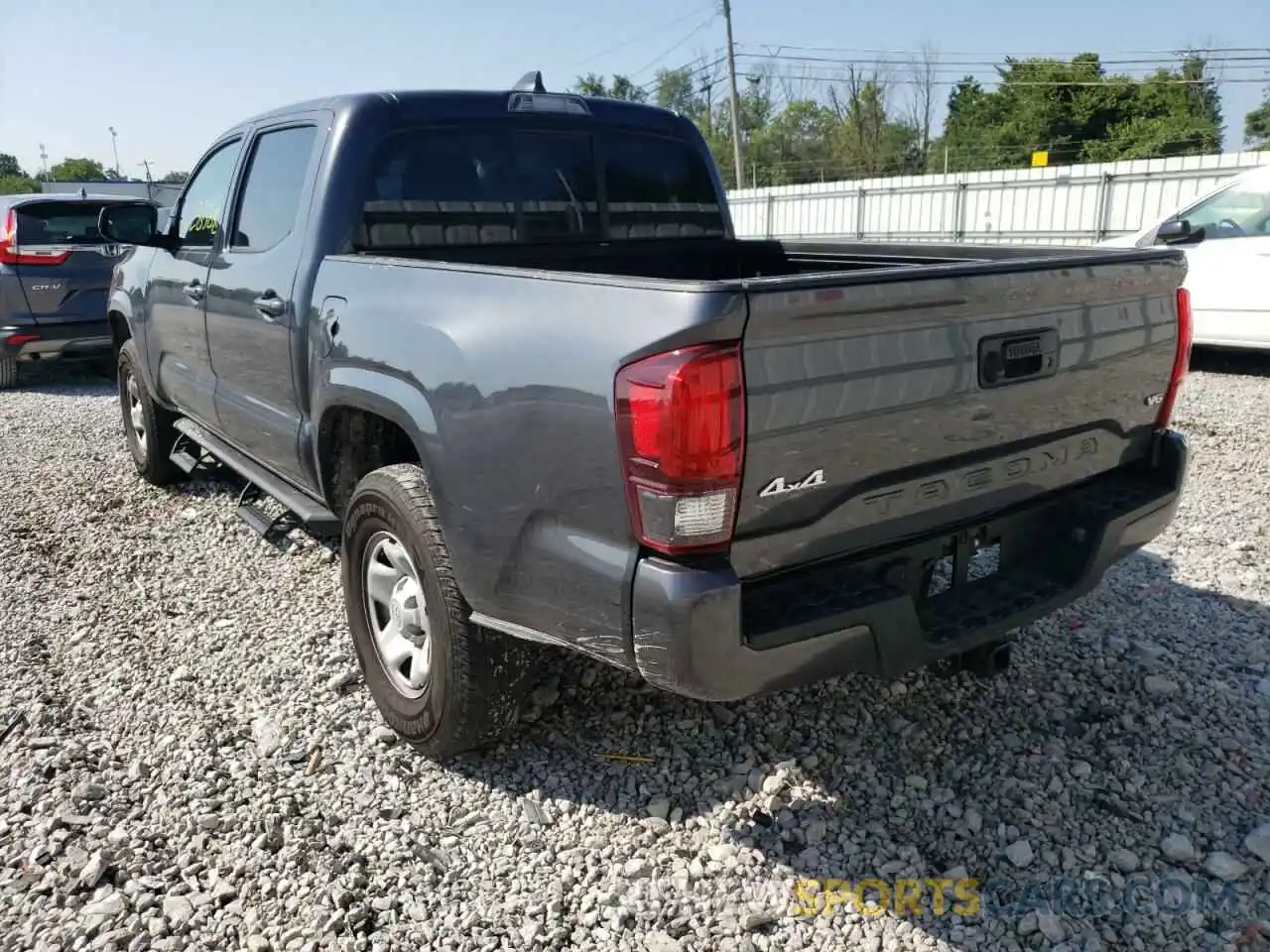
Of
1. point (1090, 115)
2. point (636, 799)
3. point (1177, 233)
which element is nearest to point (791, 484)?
point (636, 799)

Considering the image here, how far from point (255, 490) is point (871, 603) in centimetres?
437

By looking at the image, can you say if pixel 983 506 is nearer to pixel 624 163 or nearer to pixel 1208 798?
pixel 1208 798

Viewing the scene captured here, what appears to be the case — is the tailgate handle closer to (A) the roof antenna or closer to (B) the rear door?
(A) the roof antenna

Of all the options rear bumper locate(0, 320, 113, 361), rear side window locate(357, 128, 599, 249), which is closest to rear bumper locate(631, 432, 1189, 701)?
rear side window locate(357, 128, 599, 249)

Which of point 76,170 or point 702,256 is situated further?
point 76,170

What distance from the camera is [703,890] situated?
8.43 ft

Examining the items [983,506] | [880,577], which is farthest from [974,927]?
[983,506]

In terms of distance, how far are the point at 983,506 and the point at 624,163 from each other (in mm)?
2206

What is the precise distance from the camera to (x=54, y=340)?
951 centimetres

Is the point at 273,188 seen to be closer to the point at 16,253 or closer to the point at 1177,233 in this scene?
the point at 16,253

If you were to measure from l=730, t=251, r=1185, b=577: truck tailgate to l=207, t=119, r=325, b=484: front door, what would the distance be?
2.06 meters

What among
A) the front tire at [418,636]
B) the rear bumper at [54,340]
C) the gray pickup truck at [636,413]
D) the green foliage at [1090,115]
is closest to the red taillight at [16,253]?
the rear bumper at [54,340]

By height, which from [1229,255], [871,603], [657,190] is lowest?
[871,603]

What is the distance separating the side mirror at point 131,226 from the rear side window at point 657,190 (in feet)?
7.82
